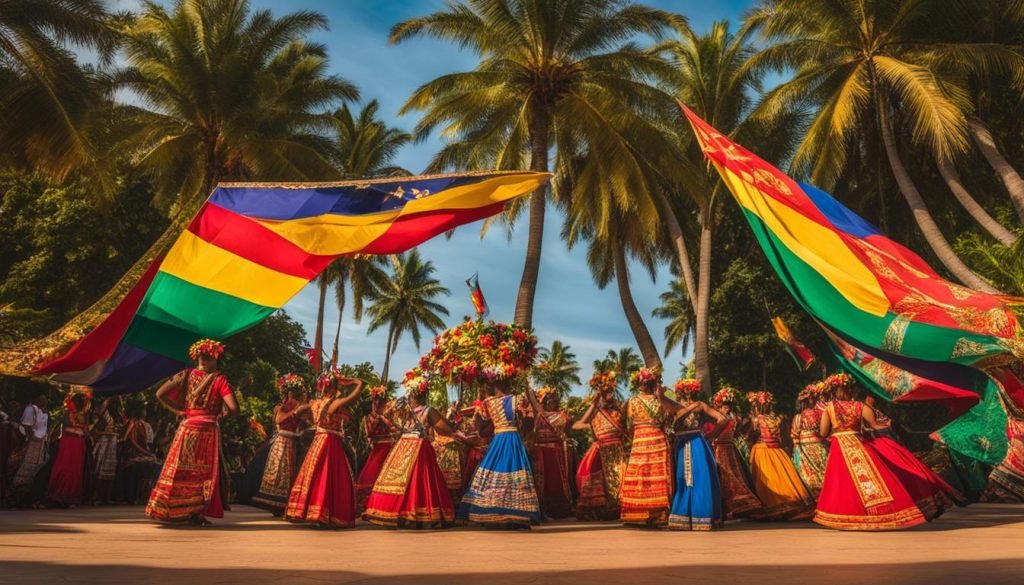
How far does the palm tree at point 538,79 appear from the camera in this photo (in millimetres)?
19797

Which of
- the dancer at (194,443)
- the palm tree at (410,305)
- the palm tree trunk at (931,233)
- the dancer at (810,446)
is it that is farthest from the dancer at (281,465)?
the palm tree at (410,305)

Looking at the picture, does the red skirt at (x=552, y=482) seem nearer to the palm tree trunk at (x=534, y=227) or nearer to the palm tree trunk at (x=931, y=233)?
the palm tree trunk at (x=534, y=227)

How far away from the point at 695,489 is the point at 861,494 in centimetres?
190

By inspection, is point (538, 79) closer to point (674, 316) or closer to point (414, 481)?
point (414, 481)

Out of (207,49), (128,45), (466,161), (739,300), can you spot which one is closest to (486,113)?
(466,161)

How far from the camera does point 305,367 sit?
41125mm

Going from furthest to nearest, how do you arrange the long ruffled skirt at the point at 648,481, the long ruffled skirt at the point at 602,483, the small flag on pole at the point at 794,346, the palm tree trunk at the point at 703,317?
the palm tree trunk at the point at 703,317 < the small flag on pole at the point at 794,346 < the long ruffled skirt at the point at 602,483 < the long ruffled skirt at the point at 648,481

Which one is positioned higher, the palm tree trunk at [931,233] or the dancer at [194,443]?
the palm tree trunk at [931,233]

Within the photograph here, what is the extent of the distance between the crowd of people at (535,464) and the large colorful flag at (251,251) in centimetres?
64

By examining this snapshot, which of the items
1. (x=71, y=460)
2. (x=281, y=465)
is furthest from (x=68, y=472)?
(x=281, y=465)

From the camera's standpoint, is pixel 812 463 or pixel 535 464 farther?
pixel 535 464

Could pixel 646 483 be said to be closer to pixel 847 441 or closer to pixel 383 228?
pixel 847 441

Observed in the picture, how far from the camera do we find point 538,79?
2014 centimetres

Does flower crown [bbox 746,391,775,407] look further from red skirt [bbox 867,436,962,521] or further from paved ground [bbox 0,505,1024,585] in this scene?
paved ground [bbox 0,505,1024,585]
